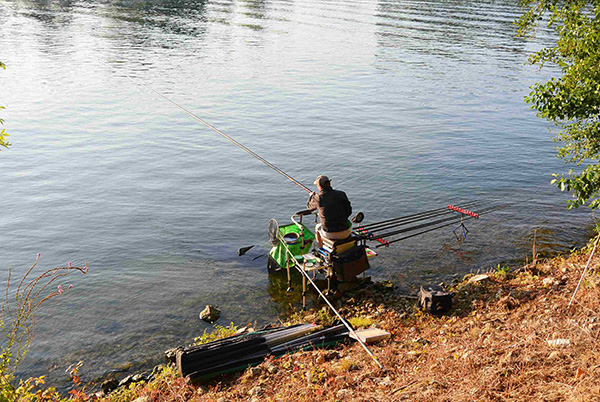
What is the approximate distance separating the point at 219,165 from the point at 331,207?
40.0ft

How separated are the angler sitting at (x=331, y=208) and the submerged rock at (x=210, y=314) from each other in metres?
2.99

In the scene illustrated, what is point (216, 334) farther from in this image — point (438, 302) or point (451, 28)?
point (451, 28)

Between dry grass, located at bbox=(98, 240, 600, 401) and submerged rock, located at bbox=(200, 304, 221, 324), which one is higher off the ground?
dry grass, located at bbox=(98, 240, 600, 401)

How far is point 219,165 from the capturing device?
2250cm

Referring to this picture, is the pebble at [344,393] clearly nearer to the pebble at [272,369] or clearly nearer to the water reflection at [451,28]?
the pebble at [272,369]

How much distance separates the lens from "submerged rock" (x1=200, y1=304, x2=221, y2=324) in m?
11.2

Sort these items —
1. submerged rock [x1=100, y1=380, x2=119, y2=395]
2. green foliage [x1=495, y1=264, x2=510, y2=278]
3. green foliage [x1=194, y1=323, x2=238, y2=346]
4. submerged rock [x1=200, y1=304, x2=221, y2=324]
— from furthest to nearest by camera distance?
green foliage [x1=495, y1=264, x2=510, y2=278] < submerged rock [x1=200, y1=304, x2=221, y2=324] < green foliage [x1=194, y1=323, x2=238, y2=346] < submerged rock [x1=100, y1=380, x2=119, y2=395]

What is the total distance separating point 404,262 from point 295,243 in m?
3.18

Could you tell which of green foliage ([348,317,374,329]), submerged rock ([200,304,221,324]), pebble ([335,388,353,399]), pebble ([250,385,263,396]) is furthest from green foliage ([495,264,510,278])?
pebble ([250,385,263,396])

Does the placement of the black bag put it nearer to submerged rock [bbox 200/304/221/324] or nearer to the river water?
the river water

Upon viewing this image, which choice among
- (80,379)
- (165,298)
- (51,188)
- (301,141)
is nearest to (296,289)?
(165,298)

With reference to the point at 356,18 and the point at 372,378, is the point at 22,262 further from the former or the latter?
the point at 356,18

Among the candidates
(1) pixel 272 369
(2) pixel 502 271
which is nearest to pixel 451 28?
(2) pixel 502 271

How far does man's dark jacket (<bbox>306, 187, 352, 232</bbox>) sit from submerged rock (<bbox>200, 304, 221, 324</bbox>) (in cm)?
306
